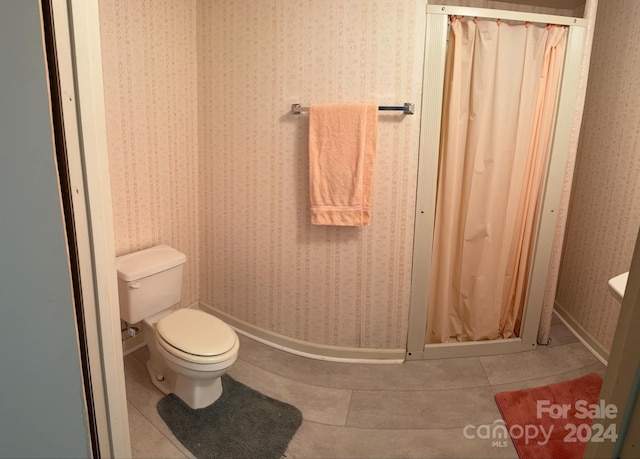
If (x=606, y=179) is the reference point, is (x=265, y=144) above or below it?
above

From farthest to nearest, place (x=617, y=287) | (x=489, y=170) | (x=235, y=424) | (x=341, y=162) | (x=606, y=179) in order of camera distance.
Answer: (x=606, y=179), (x=489, y=170), (x=341, y=162), (x=235, y=424), (x=617, y=287)

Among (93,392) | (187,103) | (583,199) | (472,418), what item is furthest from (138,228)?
(583,199)

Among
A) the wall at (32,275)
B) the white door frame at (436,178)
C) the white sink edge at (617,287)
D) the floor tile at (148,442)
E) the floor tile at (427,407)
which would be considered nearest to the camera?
the wall at (32,275)

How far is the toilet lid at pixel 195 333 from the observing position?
174 centimetres

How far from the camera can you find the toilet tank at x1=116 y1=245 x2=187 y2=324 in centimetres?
192

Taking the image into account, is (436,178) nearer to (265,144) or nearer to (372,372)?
(265,144)

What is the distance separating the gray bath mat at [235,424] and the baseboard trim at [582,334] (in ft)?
6.31

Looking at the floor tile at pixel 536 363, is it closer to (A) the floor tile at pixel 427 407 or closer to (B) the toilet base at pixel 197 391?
(A) the floor tile at pixel 427 407

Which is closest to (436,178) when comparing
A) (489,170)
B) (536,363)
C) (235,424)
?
(489,170)

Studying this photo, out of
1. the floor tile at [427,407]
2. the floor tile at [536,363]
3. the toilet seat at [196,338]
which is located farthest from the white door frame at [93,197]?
the floor tile at [536,363]

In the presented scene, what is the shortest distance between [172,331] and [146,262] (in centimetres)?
43

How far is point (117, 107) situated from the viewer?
1984 millimetres

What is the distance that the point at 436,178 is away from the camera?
210cm

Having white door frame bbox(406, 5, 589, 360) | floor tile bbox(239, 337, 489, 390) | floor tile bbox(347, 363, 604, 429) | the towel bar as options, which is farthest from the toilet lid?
the towel bar
